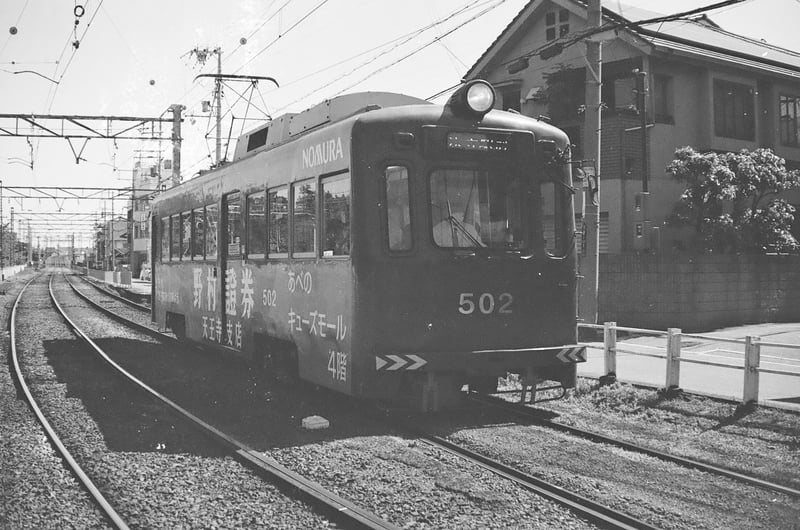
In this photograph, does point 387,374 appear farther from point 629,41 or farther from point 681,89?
point 681,89

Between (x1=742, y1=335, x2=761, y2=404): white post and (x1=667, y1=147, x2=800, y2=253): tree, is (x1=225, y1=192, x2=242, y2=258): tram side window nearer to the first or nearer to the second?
(x1=742, y1=335, x2=761, y2=404): white post

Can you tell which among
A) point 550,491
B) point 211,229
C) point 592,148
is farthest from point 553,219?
point 211,229

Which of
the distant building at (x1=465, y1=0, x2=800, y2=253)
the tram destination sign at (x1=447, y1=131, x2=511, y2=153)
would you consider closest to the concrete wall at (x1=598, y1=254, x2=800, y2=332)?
the distant building at (x1=465, y1=0, x2=800, y2=253)

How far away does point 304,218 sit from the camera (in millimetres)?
8414

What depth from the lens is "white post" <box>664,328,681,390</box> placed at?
368 inches

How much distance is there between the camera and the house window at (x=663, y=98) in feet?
75.5

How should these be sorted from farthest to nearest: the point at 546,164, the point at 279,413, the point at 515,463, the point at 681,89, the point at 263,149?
the point at 681,89
the point at 263,149
the point at 279,413
the point at 546,164
the point at 515,463

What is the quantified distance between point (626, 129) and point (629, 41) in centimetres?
251

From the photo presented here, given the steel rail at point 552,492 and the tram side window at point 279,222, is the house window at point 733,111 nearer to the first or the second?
the tram side window at point 279,222

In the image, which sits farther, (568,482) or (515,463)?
(515,463)

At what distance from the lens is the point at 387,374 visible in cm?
723

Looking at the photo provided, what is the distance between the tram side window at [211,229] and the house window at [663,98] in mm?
16004

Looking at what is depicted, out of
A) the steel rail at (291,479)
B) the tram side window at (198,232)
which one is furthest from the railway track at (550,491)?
the tram side window at (198,232)

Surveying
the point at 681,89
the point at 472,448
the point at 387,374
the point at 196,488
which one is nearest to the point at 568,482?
the point at 472,448
